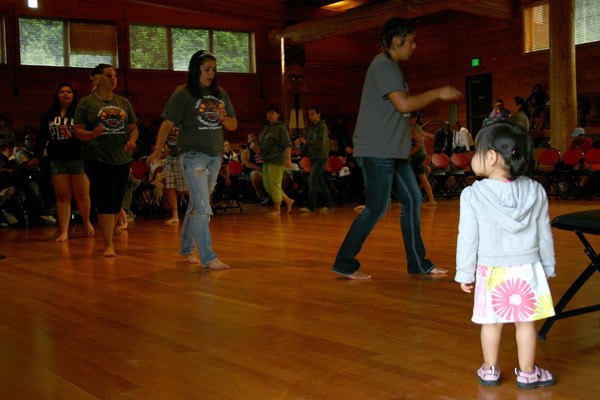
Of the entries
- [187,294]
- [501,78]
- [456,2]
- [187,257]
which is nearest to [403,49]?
[187,294]

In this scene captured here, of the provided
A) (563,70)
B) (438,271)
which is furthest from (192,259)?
(563,70)

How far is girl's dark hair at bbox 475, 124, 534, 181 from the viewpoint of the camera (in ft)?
7.20

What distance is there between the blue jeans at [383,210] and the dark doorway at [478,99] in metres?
13.7

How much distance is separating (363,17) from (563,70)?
448 centimetres

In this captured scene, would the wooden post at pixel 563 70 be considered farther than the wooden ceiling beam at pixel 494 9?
No

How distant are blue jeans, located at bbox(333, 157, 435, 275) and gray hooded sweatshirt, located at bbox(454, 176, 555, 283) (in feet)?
5.74

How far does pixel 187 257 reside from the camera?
5.31m

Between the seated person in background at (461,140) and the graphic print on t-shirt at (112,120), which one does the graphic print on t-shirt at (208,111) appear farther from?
the seated person in background at (461,140)

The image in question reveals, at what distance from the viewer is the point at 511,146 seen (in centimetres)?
220

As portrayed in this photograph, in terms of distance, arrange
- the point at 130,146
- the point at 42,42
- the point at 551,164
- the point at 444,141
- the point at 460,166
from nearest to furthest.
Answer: the point at 130,146
the point at 551,164
the point at 460,166
the point at 42,42
the point at 444,141

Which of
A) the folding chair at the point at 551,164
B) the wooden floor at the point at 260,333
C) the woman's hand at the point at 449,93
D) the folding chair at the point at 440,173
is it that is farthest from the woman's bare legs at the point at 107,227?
the folding chair at the point at 440,173

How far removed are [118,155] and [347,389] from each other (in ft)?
12.5

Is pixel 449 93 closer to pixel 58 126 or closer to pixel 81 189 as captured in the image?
pixel 58 126

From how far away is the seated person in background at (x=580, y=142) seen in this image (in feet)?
38.4
